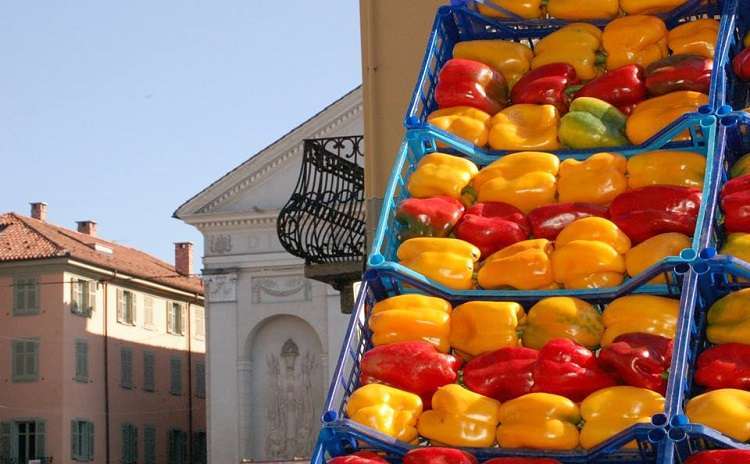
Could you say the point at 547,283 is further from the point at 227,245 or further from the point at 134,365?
the point at 134,365

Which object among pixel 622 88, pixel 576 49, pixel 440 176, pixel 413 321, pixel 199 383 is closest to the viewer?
pixel 413 321

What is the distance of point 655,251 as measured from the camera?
195 inches

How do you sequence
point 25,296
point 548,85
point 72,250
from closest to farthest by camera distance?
point 548,85
point 25,296
point 72,250

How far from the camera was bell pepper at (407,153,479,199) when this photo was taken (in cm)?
555

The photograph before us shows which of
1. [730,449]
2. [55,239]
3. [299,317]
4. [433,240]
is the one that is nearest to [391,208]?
[433,240]

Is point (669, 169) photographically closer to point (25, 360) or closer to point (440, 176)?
point (440, 176)

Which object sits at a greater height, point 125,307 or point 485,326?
point 125,307

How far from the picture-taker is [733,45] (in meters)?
5.86

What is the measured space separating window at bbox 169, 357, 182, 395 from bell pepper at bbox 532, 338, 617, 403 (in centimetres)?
4403

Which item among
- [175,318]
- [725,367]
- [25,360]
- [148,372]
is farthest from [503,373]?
[175,318]

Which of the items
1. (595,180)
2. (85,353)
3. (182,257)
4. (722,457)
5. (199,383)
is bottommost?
(722,457)

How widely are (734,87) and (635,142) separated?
0.47m

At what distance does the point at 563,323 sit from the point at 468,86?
4.51 ft

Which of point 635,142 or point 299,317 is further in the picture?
point 299,317
